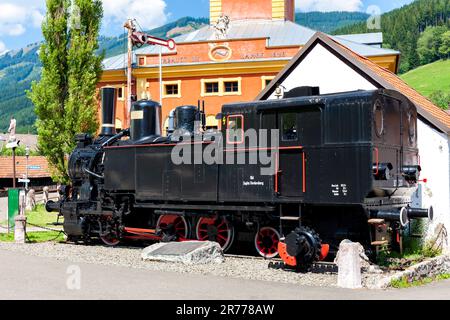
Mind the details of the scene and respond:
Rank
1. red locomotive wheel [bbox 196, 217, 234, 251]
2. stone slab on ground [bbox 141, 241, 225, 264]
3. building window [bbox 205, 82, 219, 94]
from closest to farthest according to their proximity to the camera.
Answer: stone slab on ground [bbox 141, 241, 225, 264], red locomotive wheel [bbox 196, 217, 234, 251], building window [bbox 205, 82, 219, 94]

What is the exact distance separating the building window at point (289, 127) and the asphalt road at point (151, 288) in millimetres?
3304

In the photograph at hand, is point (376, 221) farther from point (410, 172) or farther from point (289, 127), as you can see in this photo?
point (289, 127)

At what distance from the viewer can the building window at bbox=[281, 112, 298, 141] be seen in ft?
37.2

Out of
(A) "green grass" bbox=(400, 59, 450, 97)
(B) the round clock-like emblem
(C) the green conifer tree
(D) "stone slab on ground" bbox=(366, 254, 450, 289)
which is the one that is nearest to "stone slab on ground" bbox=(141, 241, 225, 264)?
(D) "stone slab on ground" bbox=(366, 254, 450, 289)

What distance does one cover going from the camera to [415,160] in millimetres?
12719

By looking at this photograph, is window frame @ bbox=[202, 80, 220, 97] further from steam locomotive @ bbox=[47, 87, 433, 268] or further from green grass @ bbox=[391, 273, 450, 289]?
green grass @ bbox=[391, 273, 450, 289]

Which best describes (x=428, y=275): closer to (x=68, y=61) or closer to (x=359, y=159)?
(x=359, y=159)

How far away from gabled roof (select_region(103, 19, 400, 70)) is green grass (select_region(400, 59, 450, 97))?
65.1 meters

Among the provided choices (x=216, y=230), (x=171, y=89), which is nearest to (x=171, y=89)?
(x=171, y=89)

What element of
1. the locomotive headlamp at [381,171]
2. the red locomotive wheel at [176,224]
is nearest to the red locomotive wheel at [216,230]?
the red locomotive wheel at [176,224]

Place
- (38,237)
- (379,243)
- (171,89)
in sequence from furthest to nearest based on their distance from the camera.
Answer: (171,89) → (38,237) → (379,243)

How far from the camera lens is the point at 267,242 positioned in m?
12.5

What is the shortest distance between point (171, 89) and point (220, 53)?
3529mm
